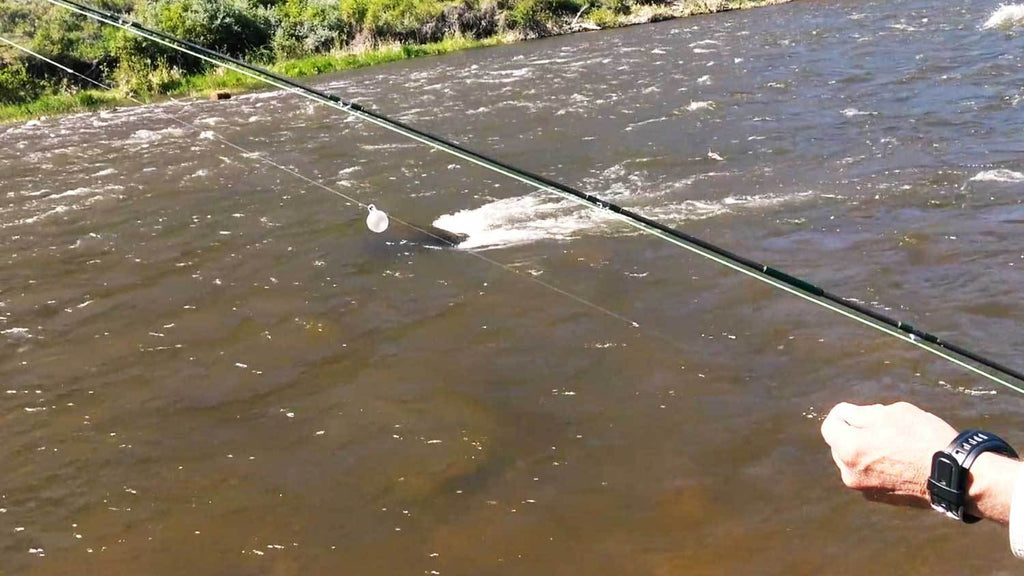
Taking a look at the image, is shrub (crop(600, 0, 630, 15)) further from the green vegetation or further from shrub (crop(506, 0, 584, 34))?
shrub (crop(506, 0, 584, 34))

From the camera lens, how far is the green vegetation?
21469 mm

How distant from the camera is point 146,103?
19656 mm

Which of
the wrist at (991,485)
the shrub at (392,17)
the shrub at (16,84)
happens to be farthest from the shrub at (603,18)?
the wrist at (991,485)

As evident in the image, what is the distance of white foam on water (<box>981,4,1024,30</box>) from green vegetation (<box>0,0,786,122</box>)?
625 inches

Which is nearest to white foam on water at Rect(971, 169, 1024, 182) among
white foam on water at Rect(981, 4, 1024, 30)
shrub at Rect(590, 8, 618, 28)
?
white foam on water at Rect(981, 4, 1024, 30)

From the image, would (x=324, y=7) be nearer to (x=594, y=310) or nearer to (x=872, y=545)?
(x=594, y=310)

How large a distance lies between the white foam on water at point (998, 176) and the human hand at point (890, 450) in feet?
22.3

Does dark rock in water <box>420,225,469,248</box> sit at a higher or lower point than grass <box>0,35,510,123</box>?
lower

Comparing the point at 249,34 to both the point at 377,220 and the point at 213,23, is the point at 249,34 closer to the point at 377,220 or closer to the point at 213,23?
the point at 213,23

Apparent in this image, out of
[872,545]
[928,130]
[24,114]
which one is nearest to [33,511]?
[872,545]

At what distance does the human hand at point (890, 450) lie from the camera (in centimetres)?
176

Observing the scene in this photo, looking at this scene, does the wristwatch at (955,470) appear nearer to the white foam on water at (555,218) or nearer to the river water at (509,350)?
the river water at (509,350)

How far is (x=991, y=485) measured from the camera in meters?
1.69

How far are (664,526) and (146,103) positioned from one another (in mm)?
19440
